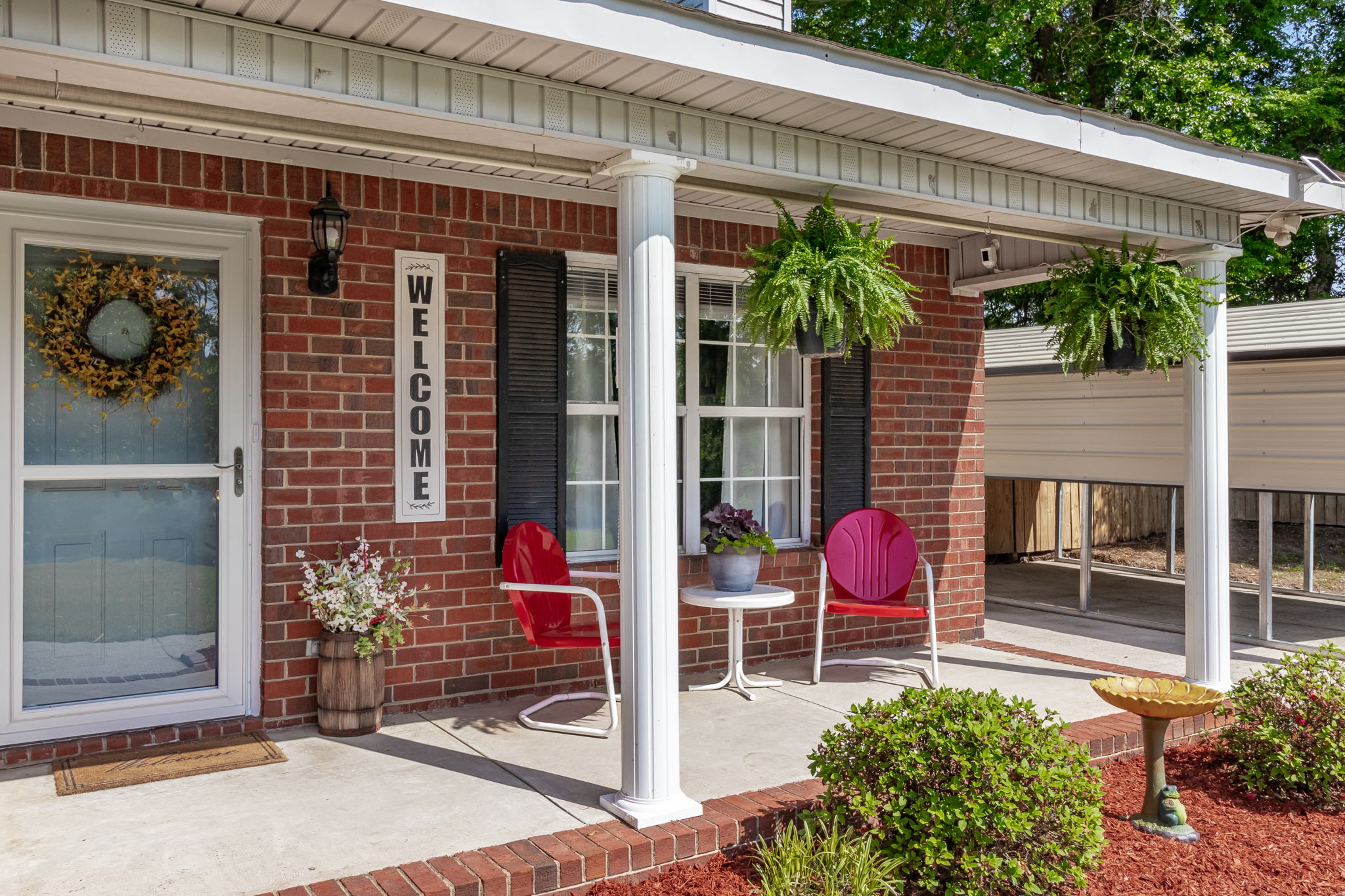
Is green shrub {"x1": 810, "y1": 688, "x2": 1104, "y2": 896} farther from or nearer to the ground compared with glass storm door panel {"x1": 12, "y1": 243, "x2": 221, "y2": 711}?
nearer to the ground

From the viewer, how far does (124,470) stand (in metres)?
4.02

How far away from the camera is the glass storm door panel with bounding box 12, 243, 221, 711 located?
12.8 ft

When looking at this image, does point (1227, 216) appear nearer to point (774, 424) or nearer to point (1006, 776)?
point (774, 424)

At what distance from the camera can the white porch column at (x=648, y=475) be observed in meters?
3.33

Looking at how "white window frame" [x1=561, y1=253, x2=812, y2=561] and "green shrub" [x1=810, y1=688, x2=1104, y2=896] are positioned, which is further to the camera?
"white window frame" [x1=561, y1=253, x2=812, y2=561]

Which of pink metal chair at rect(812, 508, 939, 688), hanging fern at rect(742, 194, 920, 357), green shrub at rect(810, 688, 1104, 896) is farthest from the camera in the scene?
pink metal chair at rect(812, 508, 939, 688)

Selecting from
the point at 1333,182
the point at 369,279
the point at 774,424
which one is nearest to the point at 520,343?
the point at 369,279

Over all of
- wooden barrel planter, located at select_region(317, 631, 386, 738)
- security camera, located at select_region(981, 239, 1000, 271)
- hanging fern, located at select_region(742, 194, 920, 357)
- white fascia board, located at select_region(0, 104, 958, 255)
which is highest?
white fascia board, located at select_region(0, 104, 958, 255)

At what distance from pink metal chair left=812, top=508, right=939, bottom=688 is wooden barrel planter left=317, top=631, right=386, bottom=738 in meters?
2.24

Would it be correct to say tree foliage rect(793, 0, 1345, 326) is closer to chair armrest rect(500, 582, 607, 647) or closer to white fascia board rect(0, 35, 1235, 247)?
white fascia board rect(0, 35, 1235, 247)

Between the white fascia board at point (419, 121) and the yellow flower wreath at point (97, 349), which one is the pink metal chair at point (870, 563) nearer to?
the white fascia board at point (419, 121)

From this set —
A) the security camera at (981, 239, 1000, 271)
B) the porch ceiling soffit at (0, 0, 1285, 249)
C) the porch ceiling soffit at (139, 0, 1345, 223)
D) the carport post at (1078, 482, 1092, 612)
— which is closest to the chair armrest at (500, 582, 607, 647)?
the porch ceiling soffit at (0, 0, 1285, 249)

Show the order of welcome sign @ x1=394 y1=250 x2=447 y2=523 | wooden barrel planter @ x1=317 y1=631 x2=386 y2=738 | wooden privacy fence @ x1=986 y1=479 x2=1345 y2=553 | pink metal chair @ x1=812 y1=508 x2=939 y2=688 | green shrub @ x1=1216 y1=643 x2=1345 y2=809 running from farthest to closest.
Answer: wooden privacy fence @ x1=986 y1=479 x2=1345 y2=553 < pink metal chair @ x1=812 y1=508 x2=939 y2=688 < welcome sign @ x1=394 y1=250 x2=447 y2=523 < wooden barrel planter @ x1=317 y1=631 x2=386 y2=738 < green shrub @ x1=1216 y1=643 x2=1345 y2=809

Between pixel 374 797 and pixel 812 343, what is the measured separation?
7.41 ft
